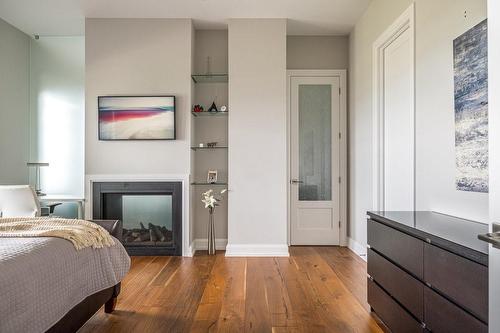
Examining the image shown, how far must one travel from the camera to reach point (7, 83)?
4.48 meters

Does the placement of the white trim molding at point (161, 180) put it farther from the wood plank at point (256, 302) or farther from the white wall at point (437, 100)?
the white wall at point (437, 100)

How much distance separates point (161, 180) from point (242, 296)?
194 cm

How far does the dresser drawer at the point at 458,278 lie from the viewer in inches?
53.0

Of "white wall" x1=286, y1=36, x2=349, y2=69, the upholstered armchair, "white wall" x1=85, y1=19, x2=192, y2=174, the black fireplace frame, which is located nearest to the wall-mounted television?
"white wall" x1=85, y1=19, x2=192, y2=174

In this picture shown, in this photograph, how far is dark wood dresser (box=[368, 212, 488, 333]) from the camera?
141cm

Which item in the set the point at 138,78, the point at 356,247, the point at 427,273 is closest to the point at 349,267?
the point at 356,247

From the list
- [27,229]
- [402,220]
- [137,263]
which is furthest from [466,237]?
[137,263]

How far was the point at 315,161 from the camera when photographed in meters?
4.85

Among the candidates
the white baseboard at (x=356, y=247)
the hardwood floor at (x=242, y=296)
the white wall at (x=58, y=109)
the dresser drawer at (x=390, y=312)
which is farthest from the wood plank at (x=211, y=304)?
the white wall at (x=58, y=109)

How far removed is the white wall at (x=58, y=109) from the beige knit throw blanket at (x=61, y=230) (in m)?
Answer: 2.74

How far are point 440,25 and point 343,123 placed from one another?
7.98ft

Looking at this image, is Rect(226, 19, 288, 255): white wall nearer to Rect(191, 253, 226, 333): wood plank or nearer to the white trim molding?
the white trim molding

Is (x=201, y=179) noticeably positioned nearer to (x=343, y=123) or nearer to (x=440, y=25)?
(x=343, y=123)

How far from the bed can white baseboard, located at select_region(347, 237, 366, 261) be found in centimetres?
284
